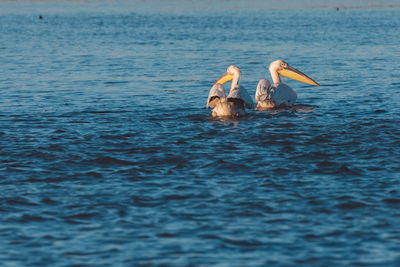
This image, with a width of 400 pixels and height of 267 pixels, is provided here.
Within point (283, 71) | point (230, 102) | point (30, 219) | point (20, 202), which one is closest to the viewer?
point (30, 219)

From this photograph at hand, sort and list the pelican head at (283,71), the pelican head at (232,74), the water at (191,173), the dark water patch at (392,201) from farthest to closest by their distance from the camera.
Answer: the pelican head at (283,71)
the pelican head at (232,74)
the dark water patch at (392,201)
the water at (191,173)

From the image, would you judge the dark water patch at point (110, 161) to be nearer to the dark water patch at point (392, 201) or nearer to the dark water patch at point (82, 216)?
the dark water patch at point (82, 216)

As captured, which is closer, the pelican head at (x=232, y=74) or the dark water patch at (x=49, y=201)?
the dark water patch at (x=49, y=201)

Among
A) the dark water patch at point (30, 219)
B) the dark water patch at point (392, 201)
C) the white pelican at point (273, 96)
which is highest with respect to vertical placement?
the white pelican at point (273, 96)

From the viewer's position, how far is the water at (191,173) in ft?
29.9

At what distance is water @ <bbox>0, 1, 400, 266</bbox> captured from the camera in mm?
9125

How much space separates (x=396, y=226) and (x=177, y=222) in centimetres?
297

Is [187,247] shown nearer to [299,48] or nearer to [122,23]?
[299,48]

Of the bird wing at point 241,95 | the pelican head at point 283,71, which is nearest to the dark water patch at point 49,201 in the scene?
the bird wing at point 241,95

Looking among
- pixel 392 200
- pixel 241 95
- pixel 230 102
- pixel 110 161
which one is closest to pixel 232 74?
pixel 241 95

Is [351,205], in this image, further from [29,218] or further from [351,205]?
[29,218]

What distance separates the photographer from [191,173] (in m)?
12.5

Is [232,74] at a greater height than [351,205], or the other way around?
[232,74]

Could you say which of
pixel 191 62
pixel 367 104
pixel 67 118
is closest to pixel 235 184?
pixel 67 118
